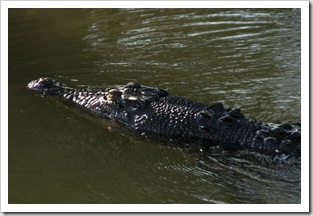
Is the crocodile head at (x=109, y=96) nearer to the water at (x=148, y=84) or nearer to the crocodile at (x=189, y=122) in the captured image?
the crocodile at (x=189, y=122)

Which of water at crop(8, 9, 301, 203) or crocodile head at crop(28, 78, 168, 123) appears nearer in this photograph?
water at crop(8, 9, 301, 203)

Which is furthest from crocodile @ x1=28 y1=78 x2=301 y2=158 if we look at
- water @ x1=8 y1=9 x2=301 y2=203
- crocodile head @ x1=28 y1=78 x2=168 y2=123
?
water @ x1=8 y1=9 x2=301 y2=203

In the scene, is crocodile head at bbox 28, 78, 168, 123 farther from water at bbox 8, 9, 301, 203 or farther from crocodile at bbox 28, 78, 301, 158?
water at bbox 8, 9, 301, 203

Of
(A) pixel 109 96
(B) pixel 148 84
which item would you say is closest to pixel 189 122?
(A) pixel 109 96

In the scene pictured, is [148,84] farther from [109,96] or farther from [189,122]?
[189,122]

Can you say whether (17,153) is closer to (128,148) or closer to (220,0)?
(128,148)

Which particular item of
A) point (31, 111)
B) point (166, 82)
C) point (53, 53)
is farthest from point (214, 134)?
point (53, 53)
